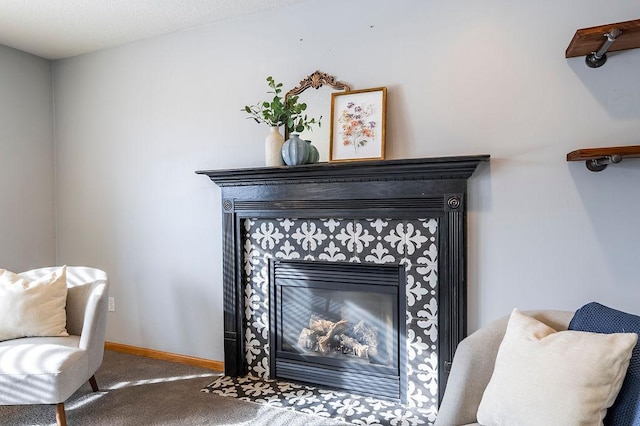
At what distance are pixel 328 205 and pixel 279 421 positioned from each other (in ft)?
4.11

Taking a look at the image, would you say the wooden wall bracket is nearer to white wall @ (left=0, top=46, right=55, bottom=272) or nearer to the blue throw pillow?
the blue throw pillow

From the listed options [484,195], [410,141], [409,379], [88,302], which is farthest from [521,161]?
[88,302]

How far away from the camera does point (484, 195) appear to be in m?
2.32

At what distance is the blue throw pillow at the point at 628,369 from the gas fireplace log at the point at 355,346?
1361 mm

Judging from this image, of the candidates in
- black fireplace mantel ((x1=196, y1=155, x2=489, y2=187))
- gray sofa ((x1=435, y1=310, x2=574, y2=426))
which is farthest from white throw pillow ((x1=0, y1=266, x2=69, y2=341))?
gray sofa ((x1=435, y1=310, x2=574, y2=426))

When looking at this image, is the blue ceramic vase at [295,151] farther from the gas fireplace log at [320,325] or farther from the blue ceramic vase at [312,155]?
the gas fireplace log at [320,325]

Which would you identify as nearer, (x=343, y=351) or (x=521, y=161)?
(x=521, y=161)

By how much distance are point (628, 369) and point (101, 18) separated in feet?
11.4

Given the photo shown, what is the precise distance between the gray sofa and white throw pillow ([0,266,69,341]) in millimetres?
2229

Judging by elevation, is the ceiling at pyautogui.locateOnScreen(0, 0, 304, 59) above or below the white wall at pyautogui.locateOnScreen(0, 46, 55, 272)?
above

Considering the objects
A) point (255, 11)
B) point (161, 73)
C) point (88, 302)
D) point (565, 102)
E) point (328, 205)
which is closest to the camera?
point (565, 102)

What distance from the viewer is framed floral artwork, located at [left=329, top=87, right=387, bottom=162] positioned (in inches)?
99.4

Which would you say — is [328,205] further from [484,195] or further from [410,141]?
[484,195]

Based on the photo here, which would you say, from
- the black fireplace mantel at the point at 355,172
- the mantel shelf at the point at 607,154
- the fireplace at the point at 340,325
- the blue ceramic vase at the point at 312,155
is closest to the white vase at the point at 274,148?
the black fireplace mantel at the point at 355,172
